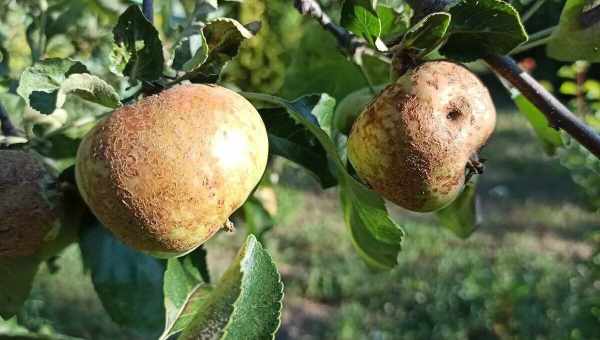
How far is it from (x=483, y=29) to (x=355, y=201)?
249 mm

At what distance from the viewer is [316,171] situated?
868 mm

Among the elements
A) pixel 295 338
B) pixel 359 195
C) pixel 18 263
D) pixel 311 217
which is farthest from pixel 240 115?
pixel 311 217

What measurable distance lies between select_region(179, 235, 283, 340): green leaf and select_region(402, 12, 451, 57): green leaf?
0.24 meters

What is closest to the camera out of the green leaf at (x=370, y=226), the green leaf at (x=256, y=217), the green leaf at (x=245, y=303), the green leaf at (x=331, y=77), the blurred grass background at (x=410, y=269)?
the green leaf at (x=245, y=303)

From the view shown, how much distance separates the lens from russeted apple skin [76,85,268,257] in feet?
2.02

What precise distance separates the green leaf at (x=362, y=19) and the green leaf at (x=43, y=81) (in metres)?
0.27

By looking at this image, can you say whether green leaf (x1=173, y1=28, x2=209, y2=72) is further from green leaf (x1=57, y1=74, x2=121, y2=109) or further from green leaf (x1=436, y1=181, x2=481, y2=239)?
green leaf (x1=436, y1=181, x2=481, y2=239)

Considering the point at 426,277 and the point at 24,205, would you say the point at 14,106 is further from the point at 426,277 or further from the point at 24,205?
the point at 426,277

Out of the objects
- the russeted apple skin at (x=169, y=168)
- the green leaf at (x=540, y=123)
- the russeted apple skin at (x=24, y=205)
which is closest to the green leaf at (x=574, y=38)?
the green leaf at (x=540, y=123)

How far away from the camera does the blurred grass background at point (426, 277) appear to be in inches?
136

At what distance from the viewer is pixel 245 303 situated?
0.61 metres

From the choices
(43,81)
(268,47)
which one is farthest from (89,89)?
(268,47)

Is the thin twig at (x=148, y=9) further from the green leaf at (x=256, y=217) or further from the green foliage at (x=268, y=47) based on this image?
the green foliage at (x=268, y=47)

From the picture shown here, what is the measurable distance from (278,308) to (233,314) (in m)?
0.05
